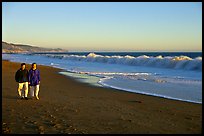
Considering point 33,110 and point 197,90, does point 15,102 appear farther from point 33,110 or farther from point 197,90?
point 197,90

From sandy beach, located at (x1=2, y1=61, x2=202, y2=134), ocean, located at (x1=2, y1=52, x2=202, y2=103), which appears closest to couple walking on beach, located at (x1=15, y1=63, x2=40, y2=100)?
sandy beach, located at (x1=2, y1=61, x2=202, y2=134)

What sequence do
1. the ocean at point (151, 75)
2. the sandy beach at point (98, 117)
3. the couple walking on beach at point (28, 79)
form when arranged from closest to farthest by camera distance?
the sandy beach at point (98, 117) < the couple walking on beach at point (28, 79) < the ocean at point (151, 75)

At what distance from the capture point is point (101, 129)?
6121 mm

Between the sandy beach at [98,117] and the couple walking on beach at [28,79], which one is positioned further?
the couple walking on beach at [28,79]

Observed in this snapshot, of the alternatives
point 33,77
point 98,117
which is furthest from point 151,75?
point 98,117

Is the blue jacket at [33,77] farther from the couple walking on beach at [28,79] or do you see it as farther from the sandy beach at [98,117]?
the sandy beach at [98,117]

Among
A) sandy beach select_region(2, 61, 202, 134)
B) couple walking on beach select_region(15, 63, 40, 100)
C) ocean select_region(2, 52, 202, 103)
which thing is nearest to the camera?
sandy beach select_region(2, 61, 202, 134)

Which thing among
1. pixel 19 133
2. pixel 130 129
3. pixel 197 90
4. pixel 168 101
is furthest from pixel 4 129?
pixel 197 90

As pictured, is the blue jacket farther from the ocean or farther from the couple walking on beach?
the ocean

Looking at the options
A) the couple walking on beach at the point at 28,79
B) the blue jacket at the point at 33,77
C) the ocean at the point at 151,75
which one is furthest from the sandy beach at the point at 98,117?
the ocean at the point at 151,75

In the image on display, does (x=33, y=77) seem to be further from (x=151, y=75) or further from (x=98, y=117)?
(x=151, y=75)

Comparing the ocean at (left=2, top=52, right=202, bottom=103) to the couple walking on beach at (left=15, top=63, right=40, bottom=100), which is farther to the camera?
the ocean at (left=2, top=52, right=202, bottom=103)

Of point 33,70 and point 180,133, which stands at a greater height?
point 33,70

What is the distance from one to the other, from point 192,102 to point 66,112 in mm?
4771
